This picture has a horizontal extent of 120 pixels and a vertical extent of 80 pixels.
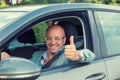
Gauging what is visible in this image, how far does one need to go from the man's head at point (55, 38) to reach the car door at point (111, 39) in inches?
16.9

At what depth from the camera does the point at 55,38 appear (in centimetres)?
446

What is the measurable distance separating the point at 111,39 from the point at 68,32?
489mm

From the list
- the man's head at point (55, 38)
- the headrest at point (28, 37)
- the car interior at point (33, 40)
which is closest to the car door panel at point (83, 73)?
the car interior at point (33, 40)

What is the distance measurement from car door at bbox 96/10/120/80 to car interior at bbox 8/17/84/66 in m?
0.26

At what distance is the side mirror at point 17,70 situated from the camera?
330cm

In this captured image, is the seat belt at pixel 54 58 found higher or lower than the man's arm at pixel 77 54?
lower

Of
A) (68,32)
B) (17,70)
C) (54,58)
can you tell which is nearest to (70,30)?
(68,32)

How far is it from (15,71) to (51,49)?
3.79 ft

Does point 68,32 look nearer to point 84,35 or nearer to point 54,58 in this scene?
point 84,35

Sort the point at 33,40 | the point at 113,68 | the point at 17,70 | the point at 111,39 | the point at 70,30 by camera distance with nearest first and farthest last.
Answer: the point at 17,70 < the point at 113,68 < the point at 70,30 < the point at 111,39 < the point at 33,40

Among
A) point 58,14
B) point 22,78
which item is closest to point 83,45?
point 58,14

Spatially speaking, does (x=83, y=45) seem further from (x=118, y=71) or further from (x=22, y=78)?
(x=22, y=78)

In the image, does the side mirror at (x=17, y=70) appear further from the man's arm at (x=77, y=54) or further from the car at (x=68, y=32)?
the man's arm at (x=77, y=54)

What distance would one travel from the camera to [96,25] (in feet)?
14.7
